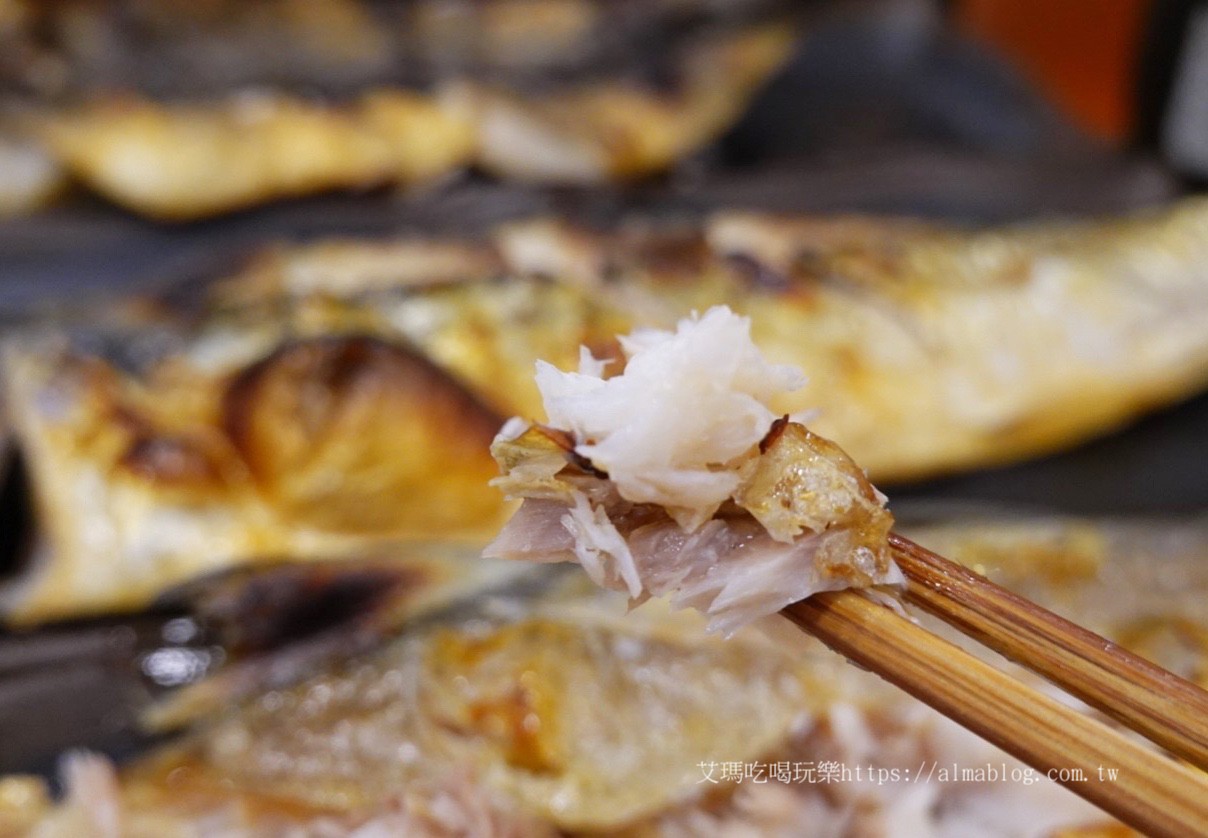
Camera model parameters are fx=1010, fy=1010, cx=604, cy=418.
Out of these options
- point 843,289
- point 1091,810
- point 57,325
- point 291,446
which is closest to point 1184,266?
point 843,289

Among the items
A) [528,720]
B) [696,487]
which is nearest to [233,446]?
[528,720]

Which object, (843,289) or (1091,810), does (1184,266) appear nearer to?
(843,289)

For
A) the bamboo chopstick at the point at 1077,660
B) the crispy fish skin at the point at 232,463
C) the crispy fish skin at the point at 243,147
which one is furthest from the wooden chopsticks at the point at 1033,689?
the crispy fish skin at the point at 243,147

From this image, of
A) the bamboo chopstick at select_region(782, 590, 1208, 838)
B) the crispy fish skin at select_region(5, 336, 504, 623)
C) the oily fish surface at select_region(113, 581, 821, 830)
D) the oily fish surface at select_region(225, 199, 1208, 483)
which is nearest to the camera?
the bamboo chopstick at select_region(782, 590, 1208, 838)

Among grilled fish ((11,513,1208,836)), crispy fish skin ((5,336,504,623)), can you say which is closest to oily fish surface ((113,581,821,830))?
grilled fish ((11,513,1208,836))

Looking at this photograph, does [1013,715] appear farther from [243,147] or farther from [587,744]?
[243,147]

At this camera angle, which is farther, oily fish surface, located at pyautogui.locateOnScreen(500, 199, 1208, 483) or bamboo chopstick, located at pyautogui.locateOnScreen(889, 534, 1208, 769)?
oily fish surface, located at pyautogui.locateOnScreen(500, 199, 1208, 483)

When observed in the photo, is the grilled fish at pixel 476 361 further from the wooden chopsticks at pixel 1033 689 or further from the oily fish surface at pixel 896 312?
the wooden chopsticks at pixel 1033 689

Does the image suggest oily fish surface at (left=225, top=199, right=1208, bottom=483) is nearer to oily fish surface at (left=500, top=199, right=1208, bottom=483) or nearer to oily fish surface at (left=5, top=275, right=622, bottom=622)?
oily fish surface at (left=500, top=199, right=1208, bottom=483)
